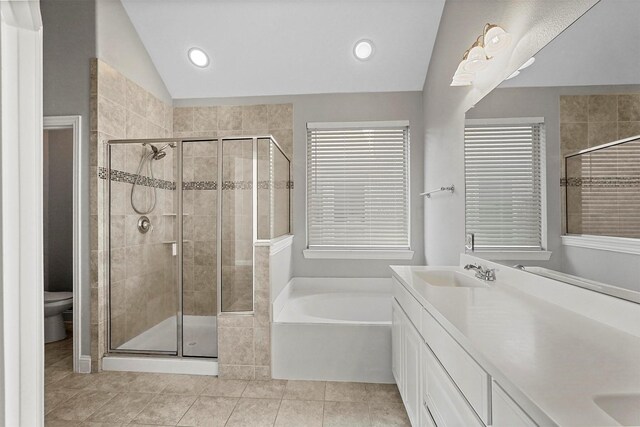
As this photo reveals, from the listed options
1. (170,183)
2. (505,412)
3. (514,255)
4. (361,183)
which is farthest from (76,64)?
(505,412)

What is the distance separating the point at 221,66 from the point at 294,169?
1180mm

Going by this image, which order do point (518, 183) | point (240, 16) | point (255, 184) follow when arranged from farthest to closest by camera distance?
point (240, 16) < point (255, 184) < point (518, 183)

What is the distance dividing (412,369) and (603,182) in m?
1.17

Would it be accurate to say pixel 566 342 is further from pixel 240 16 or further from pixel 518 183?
pixel 240 16

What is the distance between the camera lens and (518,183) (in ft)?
5.64

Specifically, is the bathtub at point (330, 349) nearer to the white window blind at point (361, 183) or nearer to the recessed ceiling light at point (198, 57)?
the white window blind at point (361, 183)

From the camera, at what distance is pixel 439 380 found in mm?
1343

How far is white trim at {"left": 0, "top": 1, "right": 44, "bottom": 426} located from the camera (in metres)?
0.59

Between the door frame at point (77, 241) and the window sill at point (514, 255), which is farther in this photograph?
the door frame at point (77, 241)

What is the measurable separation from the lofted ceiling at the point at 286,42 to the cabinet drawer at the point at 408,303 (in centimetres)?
209

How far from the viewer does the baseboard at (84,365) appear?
2.68m

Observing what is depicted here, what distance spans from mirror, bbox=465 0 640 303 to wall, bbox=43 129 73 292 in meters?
4.14

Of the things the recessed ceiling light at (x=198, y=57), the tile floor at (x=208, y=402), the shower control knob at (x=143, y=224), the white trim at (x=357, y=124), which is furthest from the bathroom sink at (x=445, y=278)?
the recessed ceiling light at (x=198, y=57)

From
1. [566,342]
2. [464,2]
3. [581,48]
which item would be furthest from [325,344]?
[464,2]
